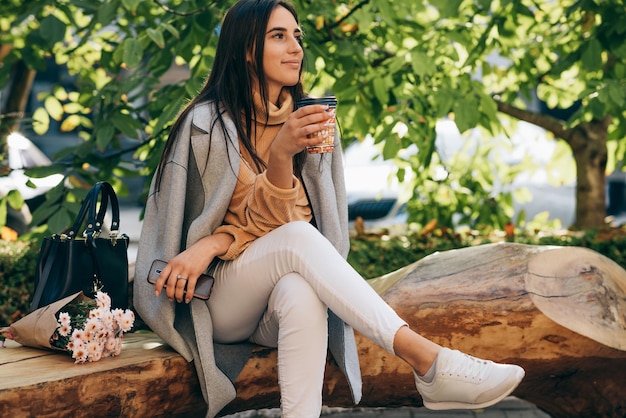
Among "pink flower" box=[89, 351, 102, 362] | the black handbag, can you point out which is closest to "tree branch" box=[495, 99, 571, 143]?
the black handbag

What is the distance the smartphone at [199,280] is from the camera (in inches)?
123

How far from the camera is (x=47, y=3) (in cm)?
448

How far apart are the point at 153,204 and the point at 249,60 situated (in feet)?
2.07

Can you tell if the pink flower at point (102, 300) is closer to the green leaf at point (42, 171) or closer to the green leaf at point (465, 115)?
the green leaf at point (42, 171)

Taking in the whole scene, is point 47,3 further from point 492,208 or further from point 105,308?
point 492,208

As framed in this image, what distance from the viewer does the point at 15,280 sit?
194 inches

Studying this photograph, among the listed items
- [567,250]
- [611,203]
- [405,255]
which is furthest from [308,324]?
[611,203]

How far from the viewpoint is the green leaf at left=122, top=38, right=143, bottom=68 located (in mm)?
3875

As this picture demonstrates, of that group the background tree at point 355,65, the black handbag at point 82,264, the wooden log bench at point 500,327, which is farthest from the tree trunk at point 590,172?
the black handbag at point 82,264

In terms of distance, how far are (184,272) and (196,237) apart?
0.16 metres

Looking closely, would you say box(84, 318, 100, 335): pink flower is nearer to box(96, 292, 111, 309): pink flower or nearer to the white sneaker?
box(96, 292, 111, 309): pink flower

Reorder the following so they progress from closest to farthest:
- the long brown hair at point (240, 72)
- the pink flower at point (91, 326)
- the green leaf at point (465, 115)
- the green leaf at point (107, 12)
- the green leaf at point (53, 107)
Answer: the pink flower at point (91, 326), the long brown hair at point (240, 72), the green leaf at point (107, 12), the green leaf at point (465, 115), the green leaf at point (53, 107)

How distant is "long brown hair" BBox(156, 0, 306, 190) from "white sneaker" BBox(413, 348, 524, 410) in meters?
0.97

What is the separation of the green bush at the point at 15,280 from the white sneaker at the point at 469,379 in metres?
2.72
